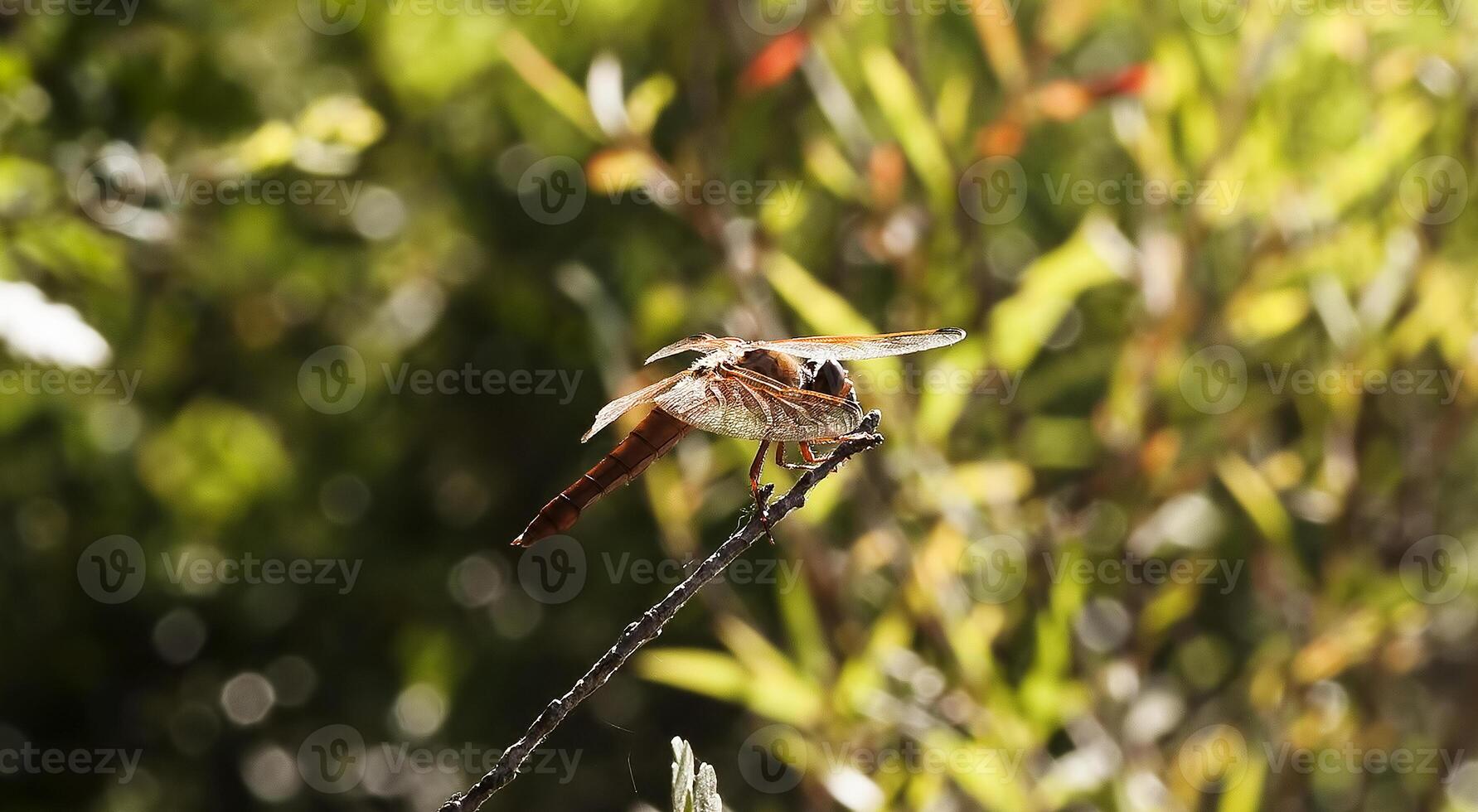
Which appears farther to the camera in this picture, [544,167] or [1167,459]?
[544,167]

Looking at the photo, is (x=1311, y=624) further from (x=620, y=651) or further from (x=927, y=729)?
(x=620, y=651)

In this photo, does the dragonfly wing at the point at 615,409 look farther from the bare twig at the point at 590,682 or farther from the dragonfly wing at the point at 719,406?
the bare twig at the point at 590,682

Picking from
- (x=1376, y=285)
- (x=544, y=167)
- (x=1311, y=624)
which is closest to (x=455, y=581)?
(x=544, y=167)

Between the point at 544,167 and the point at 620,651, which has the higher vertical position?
the point at 544,167

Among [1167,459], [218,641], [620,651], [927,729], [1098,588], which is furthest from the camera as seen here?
[218,641]

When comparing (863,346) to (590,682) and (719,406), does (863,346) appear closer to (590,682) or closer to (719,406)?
(719,406)

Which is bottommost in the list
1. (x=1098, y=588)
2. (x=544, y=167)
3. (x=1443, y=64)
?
(x=1098, y=588)

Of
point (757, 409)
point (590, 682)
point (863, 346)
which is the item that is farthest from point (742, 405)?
point (590, 682)
